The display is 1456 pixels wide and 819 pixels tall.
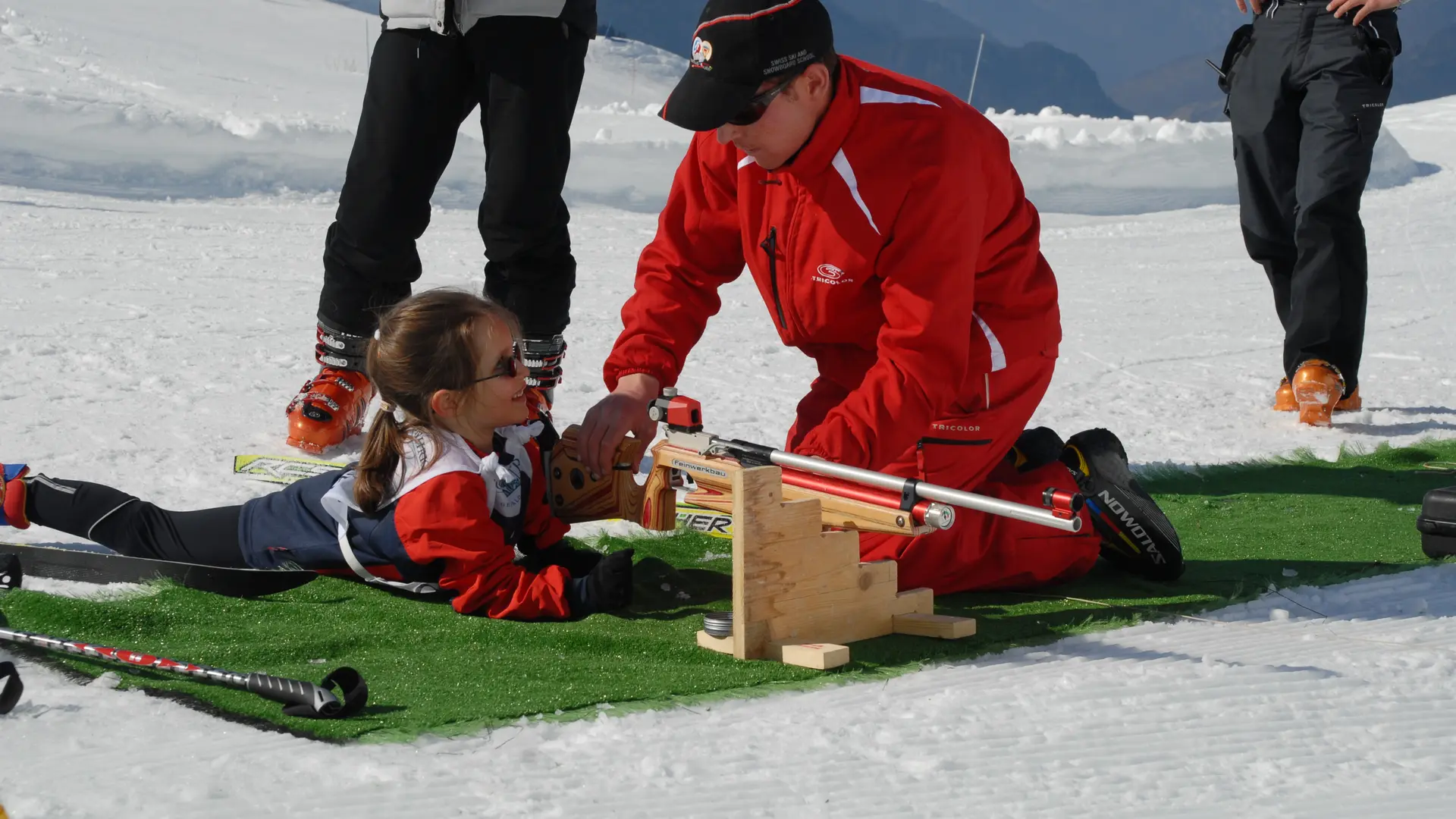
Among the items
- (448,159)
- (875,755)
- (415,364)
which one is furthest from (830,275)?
(448,159)

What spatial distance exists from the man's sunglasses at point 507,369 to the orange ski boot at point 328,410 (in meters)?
1.16

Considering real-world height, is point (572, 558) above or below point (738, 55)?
below

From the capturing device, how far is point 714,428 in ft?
15.4

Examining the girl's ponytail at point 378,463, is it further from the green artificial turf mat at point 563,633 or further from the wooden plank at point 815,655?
the wooden plank at point 815,655

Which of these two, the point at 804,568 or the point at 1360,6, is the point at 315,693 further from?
the point at 1360,6

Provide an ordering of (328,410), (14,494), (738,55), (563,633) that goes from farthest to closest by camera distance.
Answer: (328,410), (14,494), (563,633), (738,55)

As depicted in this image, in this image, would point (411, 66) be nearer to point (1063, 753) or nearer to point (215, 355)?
point (215, 355)

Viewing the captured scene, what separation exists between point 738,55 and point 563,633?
112 centimetres

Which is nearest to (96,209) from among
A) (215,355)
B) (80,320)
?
(80,320)

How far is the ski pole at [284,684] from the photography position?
7.13ft

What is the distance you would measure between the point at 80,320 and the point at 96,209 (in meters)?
3.67

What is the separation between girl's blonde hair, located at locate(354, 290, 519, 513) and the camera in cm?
293

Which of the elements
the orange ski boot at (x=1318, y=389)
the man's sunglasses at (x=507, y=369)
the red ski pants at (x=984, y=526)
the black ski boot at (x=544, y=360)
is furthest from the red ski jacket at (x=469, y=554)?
the orange ski boot at (x=1318, y=389)

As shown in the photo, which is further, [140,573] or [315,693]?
[140,573]
